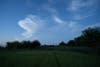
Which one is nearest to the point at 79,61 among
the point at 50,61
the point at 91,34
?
the point at 50,61

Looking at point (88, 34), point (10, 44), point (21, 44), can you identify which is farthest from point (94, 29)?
point (10, 44)

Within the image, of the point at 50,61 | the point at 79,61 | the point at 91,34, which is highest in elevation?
the point at 91,34

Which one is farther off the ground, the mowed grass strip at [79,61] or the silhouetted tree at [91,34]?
the silhouetted tree at [91,34]

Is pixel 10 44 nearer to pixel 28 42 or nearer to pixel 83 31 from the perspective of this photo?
pixel 28 42

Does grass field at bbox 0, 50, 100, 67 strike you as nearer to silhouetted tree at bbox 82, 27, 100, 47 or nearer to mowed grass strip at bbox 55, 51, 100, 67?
mowed grass strip at bbox 55, 51, 100, 67

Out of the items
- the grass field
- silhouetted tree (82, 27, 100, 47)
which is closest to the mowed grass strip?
the grass field

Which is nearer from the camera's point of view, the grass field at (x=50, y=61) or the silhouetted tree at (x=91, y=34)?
the grass field at (x=50, y=61)

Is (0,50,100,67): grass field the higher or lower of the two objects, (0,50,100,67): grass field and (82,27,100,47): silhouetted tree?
the lower

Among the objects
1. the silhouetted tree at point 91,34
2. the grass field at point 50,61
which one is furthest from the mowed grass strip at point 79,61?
the silhouetted tree at point 91,34

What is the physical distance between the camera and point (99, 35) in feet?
295

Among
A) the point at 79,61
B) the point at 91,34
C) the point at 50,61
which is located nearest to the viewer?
the point at 50,61

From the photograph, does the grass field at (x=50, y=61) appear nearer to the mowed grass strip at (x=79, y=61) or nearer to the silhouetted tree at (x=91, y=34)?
the mowed grass strip at (x=79, y=61)

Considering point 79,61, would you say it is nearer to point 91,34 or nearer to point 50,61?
point 50,61

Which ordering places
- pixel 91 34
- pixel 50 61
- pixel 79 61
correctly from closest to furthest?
pixel 50 61 → pixel 79 61 → pixel 91 34
